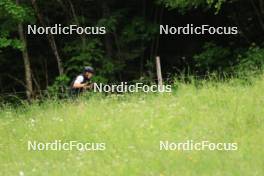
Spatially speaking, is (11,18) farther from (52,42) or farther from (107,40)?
(107,40)

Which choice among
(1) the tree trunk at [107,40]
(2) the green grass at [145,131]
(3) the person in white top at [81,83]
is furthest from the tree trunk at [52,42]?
(2) the green grass at [145,131]

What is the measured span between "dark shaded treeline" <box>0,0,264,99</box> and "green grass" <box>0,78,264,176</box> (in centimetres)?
987

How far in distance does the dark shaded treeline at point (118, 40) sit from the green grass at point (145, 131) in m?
9.87

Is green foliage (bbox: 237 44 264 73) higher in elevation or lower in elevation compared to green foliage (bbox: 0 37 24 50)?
lower

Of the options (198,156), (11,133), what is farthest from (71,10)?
(198,156)

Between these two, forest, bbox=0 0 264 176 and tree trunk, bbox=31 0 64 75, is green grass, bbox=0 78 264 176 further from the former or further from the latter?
tree trunk, bbox=31 0 64 75

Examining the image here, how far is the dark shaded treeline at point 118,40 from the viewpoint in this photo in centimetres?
2428

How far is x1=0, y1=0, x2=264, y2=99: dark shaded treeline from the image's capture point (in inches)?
956

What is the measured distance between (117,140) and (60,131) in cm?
194

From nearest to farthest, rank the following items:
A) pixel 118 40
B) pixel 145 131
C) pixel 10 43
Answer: pixel 145 131, pixel 10 43, pixel 118 40

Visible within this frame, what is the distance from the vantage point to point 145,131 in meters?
11.4

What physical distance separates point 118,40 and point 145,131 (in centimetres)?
1588

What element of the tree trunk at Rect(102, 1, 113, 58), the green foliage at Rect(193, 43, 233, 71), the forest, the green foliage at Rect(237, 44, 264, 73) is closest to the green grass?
the forest

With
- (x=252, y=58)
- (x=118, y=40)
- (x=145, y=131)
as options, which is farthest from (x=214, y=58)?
(x=145, y=131)
